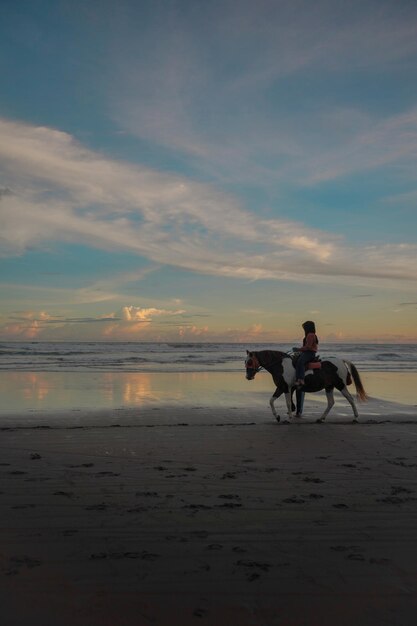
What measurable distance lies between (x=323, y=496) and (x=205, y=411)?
722 centimetres

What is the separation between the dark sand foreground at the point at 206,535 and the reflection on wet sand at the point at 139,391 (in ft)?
19.0

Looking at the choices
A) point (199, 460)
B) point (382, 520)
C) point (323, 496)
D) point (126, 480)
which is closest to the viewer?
point (382, 520)

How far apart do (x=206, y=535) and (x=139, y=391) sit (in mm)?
12920

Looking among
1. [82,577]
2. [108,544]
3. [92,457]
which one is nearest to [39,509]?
[108,544]

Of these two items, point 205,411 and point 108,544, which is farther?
point 205,411

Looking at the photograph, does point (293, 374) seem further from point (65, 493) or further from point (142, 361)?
point (142, 361)

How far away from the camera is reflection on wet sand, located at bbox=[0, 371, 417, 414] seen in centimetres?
1378

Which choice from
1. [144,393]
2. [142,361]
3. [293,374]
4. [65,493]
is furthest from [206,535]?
[142,361]

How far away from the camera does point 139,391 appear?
17.0 meters

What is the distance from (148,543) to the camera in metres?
4.09

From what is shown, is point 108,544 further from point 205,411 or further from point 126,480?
point 205,411

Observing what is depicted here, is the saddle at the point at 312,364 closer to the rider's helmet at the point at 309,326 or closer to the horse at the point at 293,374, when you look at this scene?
the horse at the point at 293,374

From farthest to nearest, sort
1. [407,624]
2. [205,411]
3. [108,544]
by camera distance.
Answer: [205,411]
[108,544]
[407,624]

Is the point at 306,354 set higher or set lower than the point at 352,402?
higher
